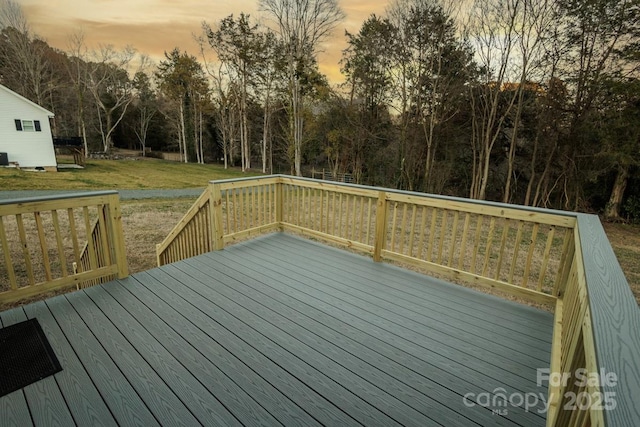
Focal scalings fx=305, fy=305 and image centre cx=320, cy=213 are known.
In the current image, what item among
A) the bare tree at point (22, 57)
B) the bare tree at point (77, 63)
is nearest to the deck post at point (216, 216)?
the bare tree at point (22, 57)

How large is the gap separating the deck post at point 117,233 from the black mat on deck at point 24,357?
0.87 m

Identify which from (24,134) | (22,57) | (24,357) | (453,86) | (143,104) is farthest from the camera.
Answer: (143,104)

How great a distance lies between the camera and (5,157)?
14.3 meters

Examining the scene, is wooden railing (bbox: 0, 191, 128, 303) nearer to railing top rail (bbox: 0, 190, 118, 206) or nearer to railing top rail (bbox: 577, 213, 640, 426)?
railing top rail (bbox: 0, 190, 118, 206)

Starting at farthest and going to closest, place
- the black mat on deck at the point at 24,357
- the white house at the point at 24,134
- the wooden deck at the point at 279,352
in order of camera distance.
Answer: the white house at the point at 24,134, the black mat on deck at the point at 24,357, the wooden deck at the point at 279,352

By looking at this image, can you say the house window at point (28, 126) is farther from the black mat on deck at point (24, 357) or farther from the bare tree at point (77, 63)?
the black mat on deck at point (24, 357)

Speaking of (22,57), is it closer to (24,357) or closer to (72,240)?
(72,240)

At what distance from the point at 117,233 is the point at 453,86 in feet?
37.8

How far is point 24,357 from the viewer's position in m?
2.11

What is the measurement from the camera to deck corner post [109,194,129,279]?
3.12 metres

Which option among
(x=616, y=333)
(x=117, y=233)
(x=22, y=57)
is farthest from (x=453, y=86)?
(x=22, y=57)

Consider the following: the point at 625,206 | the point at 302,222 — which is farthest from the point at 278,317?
the point at 625,206

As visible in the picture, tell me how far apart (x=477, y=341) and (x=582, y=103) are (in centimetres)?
1108

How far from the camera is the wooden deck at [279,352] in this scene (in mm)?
1784
